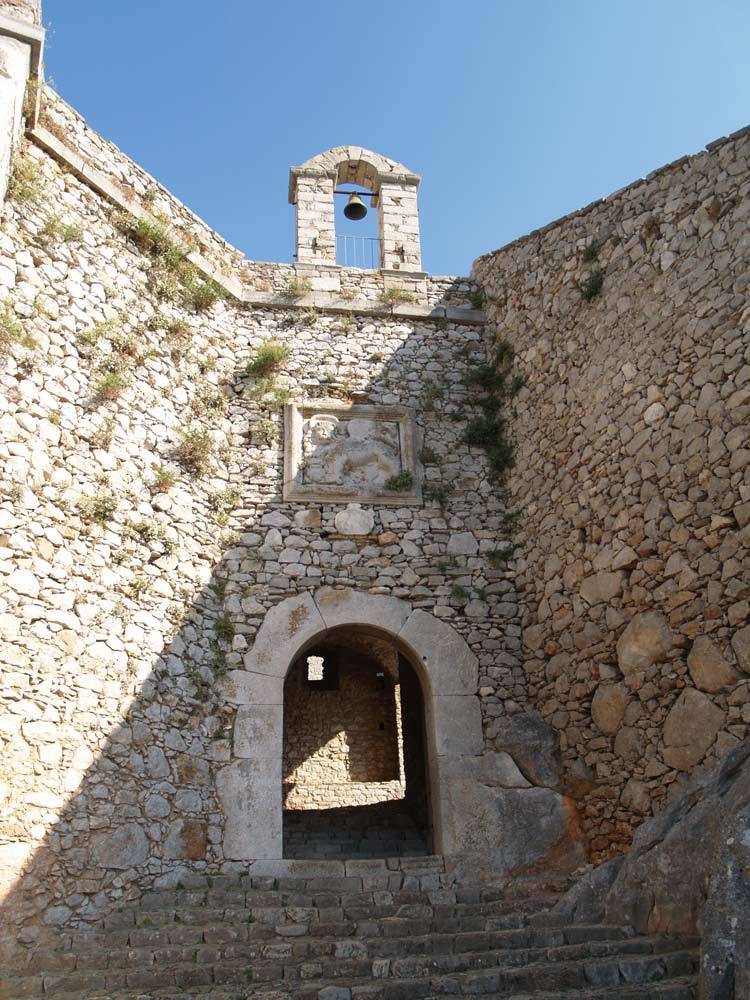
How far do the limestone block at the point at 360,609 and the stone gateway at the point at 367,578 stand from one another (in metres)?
0.04

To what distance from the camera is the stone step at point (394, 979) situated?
4477 mm

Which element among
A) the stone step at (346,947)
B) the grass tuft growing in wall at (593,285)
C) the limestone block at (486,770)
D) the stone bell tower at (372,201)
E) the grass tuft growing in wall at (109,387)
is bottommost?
the stone step at (346,947)

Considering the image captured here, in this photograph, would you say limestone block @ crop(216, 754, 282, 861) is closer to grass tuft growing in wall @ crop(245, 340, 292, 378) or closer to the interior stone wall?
grass tuft growing in wall @ crop(245, 340, 292, 378)

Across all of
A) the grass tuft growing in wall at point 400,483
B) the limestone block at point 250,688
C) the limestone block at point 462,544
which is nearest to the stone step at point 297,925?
the limestone block at point 250,688

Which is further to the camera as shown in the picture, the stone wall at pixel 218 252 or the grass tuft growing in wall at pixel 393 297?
the grass tuft growing in wall at pixel 393 297

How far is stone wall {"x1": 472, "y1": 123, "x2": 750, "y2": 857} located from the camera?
20.8 ft

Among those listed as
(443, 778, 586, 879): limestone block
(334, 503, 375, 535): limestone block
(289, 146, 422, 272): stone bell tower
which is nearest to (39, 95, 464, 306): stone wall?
(289, 146, 422, 272): stone bell tower

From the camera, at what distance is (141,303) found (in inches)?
330

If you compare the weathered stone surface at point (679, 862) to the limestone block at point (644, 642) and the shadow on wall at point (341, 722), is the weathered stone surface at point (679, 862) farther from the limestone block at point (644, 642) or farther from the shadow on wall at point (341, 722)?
the shadow on wall at point (341, 722)

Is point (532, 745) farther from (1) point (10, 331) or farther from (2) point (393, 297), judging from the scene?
(1) point (10, 331)

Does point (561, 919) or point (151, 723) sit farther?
point (151, 723)

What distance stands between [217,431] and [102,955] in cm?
482

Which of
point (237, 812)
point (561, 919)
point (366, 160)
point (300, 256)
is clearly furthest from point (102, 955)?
point (366, 160)

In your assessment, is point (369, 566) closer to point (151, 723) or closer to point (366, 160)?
point (151, 723)
